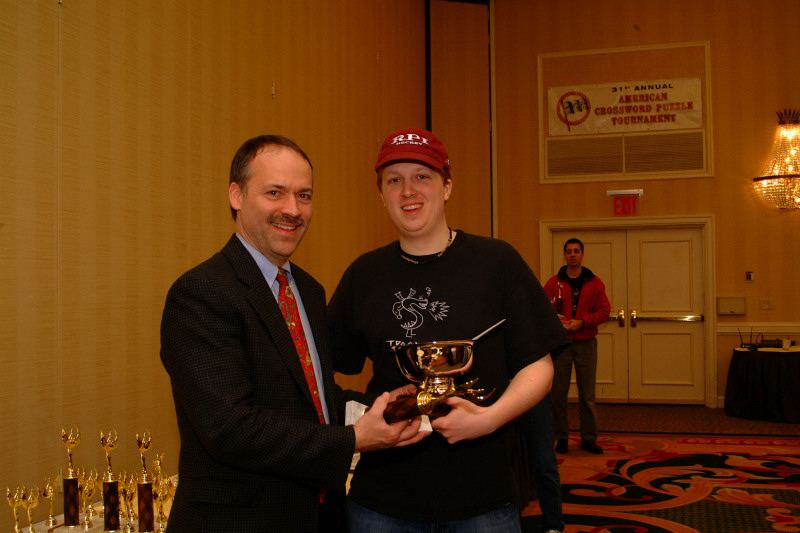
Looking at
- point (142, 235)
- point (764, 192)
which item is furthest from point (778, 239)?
point (142, 235)

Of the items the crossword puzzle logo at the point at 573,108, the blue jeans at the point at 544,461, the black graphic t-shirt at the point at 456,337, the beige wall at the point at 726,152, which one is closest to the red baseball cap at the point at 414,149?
the black graphic t-shirt at the point at 456,337

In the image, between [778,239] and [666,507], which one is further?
Result: [778,239]

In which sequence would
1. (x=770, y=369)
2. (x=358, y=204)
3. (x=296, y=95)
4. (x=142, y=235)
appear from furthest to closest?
(x=770, y=369)
(x=358, y=204)
(x=296, y=95)
(x=142, y=235)

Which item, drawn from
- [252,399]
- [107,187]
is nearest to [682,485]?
[107,187]

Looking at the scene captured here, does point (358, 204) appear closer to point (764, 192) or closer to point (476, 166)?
point (476, 166)

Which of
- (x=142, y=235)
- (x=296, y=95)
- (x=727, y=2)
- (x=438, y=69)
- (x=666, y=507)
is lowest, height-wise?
(x=666, y=507)

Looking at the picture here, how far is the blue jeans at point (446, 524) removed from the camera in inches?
55.4

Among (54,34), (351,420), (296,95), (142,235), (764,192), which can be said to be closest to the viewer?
(351,420)

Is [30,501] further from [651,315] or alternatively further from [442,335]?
[651,315]

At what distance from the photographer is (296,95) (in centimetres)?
447

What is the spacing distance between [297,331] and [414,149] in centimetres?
48

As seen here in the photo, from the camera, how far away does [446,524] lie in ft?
4.63

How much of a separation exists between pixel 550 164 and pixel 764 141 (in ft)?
7.57

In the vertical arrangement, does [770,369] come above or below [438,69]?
below
